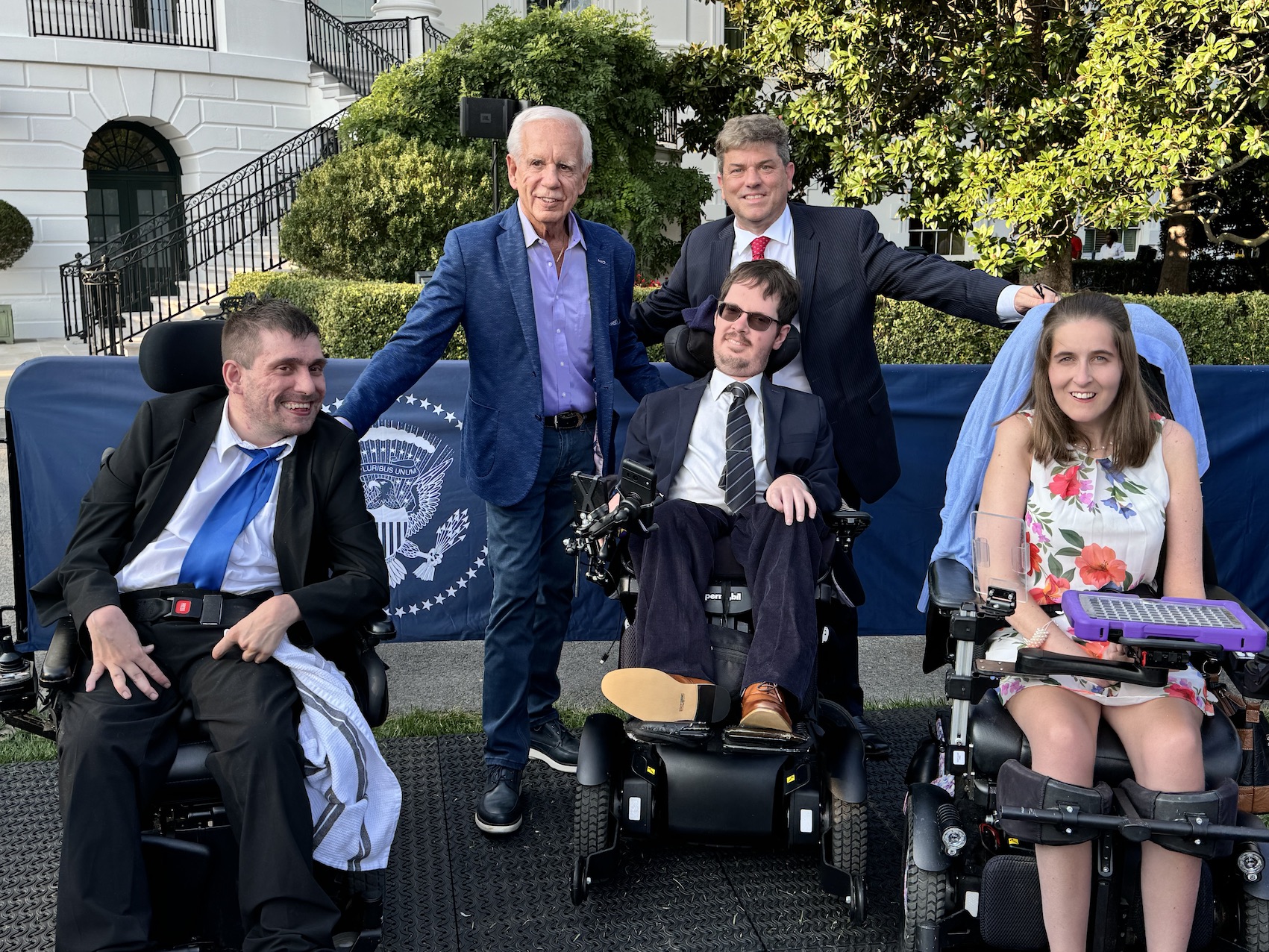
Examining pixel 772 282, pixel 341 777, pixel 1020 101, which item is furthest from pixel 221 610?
pixel 1020 101

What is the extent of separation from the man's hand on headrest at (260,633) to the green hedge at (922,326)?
5.61 meters

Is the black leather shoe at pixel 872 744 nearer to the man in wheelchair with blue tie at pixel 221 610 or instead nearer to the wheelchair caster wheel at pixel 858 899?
the wheelchair caster wheel at pixel 858 899

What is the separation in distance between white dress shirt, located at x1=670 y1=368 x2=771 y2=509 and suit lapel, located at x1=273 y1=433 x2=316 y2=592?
1.04 m

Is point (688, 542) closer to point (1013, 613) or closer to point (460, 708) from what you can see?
point (1013, 613)

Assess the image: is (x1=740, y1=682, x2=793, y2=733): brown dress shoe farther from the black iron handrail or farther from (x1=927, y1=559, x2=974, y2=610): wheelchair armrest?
the black iron handrail

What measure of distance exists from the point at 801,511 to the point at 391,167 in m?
10.0

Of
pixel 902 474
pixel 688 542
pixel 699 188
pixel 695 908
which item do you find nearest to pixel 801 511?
pixel 688 542

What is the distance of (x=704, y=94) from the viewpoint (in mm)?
12742

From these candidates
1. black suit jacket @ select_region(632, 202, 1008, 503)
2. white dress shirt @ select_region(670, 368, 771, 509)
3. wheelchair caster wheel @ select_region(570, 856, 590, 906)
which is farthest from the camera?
black suit jacket @ select_region(632, 202, 1008, 503)

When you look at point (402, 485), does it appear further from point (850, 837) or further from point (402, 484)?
point (850, 837)

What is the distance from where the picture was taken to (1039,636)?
9.14 ft

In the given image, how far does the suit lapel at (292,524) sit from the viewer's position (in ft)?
9.57

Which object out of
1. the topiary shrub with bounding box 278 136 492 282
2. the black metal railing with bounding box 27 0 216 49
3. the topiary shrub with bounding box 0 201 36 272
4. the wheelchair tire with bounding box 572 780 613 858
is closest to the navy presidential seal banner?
the wheelchair tire with bounding box 572 780 613 858

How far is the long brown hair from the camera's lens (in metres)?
2.88
